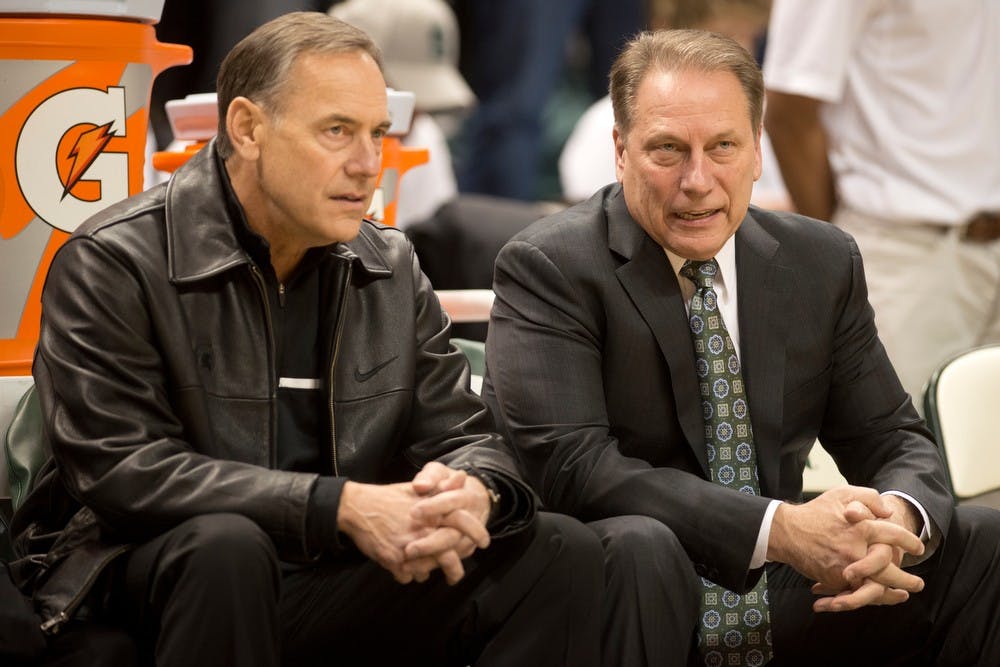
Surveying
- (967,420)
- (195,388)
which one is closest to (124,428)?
(195,388)

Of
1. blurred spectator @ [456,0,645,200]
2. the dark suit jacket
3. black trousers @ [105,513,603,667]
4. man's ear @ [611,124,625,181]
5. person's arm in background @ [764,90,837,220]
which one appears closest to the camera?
black trousers @ [105,513,603,667]

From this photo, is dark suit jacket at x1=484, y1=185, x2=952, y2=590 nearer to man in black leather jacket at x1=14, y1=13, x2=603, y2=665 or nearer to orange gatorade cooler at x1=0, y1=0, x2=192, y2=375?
man in black leather jacket at x1=14, y1=13, x2=603, y2=665

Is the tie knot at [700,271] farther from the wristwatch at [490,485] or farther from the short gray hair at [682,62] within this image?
the wristwatch at [490,485]

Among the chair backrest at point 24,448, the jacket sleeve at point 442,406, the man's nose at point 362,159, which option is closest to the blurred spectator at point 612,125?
the jacket sleeve at point 442,406

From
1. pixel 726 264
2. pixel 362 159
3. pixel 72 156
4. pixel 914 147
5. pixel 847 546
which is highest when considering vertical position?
pixel 362 159

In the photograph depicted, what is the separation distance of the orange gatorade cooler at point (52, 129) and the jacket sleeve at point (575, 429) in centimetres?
88

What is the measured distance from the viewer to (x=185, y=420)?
270 centimetres

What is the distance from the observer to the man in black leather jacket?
2.53 metres

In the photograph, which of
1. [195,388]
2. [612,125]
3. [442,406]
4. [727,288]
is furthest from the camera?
[612,125]

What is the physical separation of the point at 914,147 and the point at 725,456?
1726 mm

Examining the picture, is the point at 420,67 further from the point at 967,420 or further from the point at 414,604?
the point at 414,604

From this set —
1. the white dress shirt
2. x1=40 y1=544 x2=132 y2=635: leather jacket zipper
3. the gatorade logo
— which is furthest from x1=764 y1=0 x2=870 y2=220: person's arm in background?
x1=40 y1=544 x2=132 y2=635: leather jacket zipper

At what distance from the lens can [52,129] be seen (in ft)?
10.9

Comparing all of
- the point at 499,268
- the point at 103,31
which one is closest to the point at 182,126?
the point at 103,31
